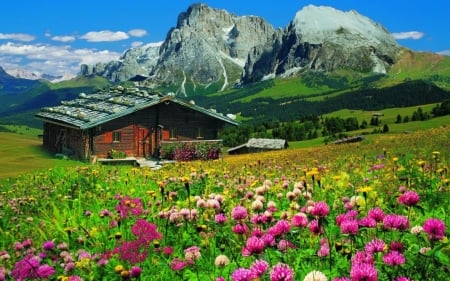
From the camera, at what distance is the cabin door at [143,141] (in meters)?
42.4

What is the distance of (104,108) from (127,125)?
2542 millimetres

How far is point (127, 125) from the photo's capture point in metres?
41.8

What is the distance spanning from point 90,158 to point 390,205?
A: 3447 centimetres

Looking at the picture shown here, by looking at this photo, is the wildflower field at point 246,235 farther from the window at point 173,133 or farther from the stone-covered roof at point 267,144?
the stone-covered roof at point 267,144

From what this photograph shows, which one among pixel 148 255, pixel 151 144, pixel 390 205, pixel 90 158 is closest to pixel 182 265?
pixel 148 255

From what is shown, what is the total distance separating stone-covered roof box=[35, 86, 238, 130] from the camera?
39.3 meters

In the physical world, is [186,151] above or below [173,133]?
below

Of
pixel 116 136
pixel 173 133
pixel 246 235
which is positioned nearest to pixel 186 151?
pixel 173 133

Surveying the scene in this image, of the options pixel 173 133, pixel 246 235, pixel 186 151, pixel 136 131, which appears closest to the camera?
pixel 246 235

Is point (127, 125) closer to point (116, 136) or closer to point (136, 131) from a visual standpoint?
point (136, 131)

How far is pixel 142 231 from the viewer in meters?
5.83

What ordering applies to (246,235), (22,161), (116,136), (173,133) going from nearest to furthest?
1. (246,235)
2. (22,161)
3. (116,136)
4. (173,133)

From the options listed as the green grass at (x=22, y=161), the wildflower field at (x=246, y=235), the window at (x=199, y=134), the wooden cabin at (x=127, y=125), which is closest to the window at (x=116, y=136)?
the wooden cabin at (x=127, y=125)

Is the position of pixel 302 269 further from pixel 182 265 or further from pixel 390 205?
pixel 390 205
